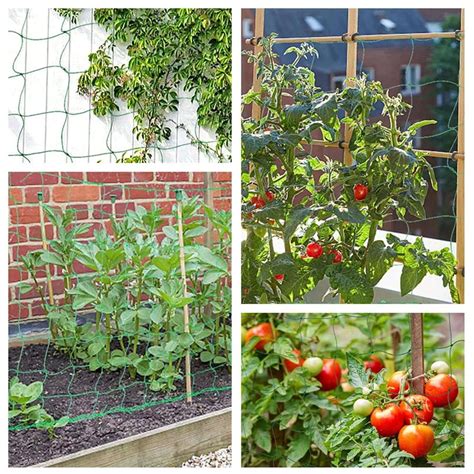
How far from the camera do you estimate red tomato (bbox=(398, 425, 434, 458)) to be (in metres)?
1.49

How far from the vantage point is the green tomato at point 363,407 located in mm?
1538

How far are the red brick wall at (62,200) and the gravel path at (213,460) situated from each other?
25.5 inches

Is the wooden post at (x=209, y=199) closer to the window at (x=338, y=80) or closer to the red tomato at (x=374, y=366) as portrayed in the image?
the window at (x=338, y=80)

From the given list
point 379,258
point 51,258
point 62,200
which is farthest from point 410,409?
point 62,200

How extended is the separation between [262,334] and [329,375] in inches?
7.0

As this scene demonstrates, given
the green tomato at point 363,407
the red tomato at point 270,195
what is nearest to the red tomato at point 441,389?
the green tomato at point 363,407

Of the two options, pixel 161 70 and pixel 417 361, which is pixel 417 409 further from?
pixel 161 70

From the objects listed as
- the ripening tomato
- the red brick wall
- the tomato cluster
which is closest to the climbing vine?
the red brick wall

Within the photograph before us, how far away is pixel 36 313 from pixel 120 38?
1.00 m

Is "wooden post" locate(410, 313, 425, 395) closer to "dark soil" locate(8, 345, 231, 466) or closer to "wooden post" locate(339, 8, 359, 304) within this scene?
"wooden post" locate(339, 8, 359, 304)

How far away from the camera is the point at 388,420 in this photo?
4.94 feet

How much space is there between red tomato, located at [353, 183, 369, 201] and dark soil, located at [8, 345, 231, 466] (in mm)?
647

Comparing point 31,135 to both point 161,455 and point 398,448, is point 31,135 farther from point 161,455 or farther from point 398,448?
point 398,448

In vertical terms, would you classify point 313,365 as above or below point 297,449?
above
